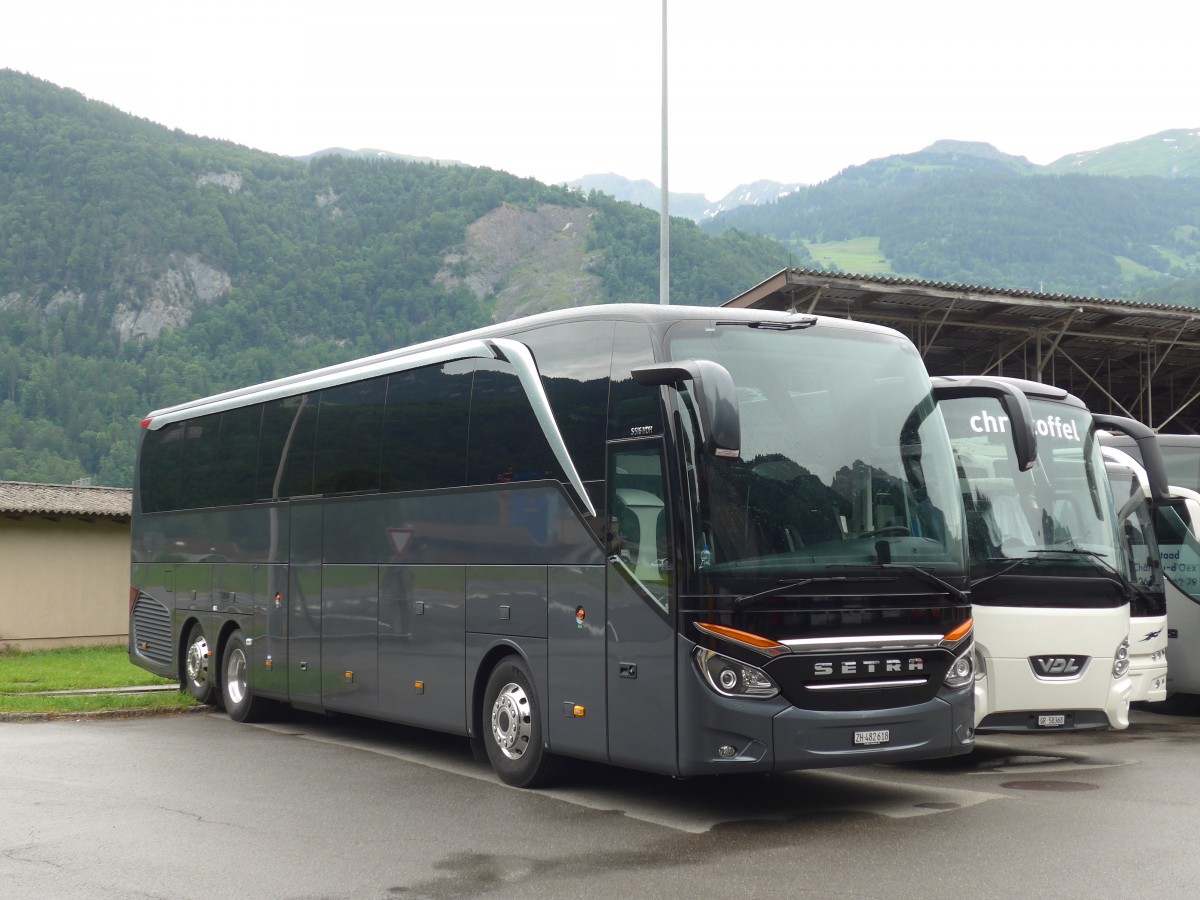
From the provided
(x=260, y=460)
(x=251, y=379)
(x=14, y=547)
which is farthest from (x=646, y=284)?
(x=260, y=460)

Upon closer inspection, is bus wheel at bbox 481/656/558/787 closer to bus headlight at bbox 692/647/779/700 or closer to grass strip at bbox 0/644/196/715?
bus headlight at bbox 692/647/779/700

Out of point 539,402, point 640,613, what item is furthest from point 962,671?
point 539,402

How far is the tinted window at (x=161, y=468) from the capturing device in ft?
52.9

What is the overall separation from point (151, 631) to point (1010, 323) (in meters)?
17.5

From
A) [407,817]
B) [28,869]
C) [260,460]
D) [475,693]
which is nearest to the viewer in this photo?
[28,869]

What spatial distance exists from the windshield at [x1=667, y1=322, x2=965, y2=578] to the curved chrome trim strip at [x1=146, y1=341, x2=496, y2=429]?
253 centimetres

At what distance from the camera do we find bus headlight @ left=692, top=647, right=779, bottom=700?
795cm

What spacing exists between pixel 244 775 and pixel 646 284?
4733 inches

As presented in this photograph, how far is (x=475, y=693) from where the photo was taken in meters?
10.2

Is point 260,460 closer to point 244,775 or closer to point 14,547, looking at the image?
point 244,775

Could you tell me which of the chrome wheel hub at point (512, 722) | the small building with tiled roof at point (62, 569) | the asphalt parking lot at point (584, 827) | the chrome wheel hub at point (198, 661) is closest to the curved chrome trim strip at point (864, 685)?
the asphalt parking lot at point (584, 827)

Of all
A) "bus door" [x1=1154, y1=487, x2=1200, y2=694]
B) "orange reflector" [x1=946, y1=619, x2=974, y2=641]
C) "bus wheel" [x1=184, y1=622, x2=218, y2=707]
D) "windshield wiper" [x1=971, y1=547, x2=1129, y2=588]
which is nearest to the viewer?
"orange reflector" [x1=946, y1=619, x2=974, y2=641]

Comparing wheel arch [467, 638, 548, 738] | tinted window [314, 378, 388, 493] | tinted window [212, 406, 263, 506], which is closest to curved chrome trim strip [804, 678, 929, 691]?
wheel arch [467, 638, 548, 738]

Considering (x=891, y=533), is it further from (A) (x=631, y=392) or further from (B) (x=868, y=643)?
(A) (x=631, y=392)
